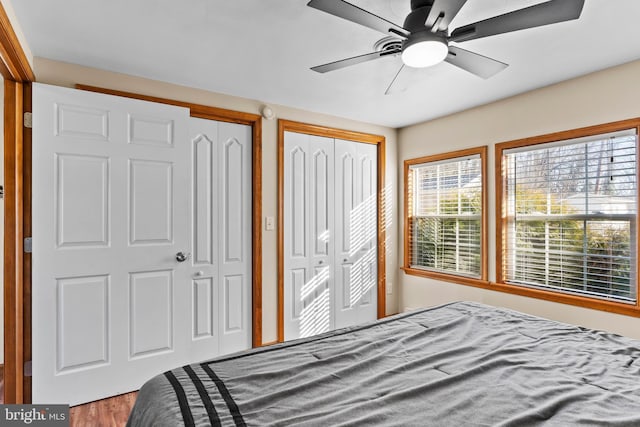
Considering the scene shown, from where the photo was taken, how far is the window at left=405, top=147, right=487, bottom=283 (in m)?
3.53

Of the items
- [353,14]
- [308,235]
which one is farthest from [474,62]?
[308,235]

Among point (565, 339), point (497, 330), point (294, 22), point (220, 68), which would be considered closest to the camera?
point (565, 339)

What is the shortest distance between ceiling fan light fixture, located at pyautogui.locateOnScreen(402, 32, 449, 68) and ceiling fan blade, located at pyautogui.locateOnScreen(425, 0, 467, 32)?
0.05 m

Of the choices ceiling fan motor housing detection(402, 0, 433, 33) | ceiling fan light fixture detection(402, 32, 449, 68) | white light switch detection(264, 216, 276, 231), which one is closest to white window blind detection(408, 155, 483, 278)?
white light switch detection(264, 216, 276, 231)

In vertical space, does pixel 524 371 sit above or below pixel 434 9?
below

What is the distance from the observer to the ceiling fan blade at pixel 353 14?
1408 mm

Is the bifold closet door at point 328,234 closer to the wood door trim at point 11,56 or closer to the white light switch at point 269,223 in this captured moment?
the white light switch at point 269,223

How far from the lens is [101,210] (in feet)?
7.99

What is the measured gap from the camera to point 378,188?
4207 millimetres

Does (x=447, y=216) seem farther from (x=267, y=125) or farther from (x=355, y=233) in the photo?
(x=267, y=125)

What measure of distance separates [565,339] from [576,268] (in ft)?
4.65

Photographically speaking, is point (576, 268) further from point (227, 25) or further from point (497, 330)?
point (227, 25)

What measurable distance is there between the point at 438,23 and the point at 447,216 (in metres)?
2.62

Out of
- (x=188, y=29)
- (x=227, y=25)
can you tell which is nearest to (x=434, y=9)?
(x=227, y=25)
